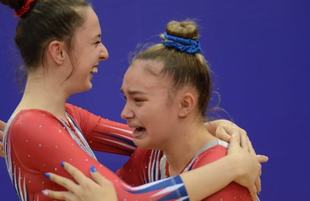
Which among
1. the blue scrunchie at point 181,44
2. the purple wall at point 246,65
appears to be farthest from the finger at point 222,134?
the purple wall at point 246,65

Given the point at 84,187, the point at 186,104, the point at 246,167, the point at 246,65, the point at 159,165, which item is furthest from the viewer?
the point at 246,65

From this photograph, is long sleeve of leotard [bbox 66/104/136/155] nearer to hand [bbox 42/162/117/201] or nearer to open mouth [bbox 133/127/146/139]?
open mouth [bbox 133/127/146/139]

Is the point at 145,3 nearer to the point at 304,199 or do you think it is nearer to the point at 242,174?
the point at 304,199

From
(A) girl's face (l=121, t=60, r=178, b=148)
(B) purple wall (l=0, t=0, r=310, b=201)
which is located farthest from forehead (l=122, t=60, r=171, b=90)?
(B) purple wall (l=0, t=0, r=310, b=201)

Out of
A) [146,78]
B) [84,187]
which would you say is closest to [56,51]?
[146,78]

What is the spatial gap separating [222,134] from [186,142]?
0.09 m

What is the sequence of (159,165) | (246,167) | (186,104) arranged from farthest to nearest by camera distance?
(159,165) → (186,104) → (246,167)

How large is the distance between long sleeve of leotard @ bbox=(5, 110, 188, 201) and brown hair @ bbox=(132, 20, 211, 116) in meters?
0.26

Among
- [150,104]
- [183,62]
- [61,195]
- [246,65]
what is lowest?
[61,195]

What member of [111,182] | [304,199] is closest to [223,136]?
[111,182]

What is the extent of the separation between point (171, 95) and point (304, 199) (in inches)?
52.5

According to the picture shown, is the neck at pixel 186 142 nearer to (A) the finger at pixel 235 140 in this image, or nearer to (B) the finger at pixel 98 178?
(A) the finger at pixel 235 140

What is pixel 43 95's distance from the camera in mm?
1177

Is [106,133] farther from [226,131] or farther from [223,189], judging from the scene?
[223,189]
